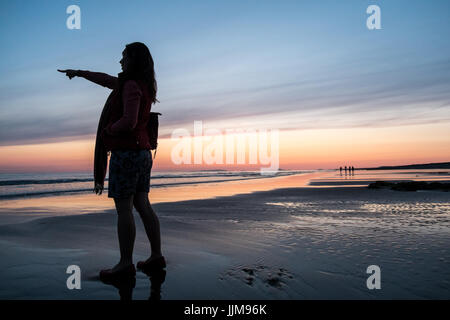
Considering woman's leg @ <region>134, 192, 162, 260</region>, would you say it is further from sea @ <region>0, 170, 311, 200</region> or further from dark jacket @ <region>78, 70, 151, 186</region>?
sea @ <region>0, 170, 311, 200</region>

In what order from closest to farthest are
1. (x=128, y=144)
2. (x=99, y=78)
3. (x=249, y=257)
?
(x=128, y=144) < (x=99, y=78) < (x=249, y=257)

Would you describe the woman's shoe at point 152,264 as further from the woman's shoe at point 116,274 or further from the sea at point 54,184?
the sea at point 54,184

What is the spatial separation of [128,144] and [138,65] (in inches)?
31.8

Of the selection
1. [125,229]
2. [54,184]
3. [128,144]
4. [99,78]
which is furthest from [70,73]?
[54,184]

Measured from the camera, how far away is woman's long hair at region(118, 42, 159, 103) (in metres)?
3.28

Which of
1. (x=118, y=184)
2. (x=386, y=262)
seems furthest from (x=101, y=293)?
(x=386, y=262)

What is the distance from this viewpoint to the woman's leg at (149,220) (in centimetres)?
352

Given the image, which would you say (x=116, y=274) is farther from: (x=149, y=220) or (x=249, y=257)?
(x=249, y=257)

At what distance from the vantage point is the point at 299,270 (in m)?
3.35

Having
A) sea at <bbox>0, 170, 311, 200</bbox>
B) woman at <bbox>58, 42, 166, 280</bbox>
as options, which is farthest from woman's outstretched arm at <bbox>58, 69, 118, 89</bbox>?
sea at <bbox>0, 170, 311, 200</bbox>

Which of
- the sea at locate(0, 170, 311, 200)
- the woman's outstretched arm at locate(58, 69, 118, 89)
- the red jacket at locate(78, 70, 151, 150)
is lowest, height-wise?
the sea at locate(0, 170, 311, 200)

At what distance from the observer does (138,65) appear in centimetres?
333

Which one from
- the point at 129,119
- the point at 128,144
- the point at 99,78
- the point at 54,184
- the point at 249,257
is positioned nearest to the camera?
the point at 129,119
